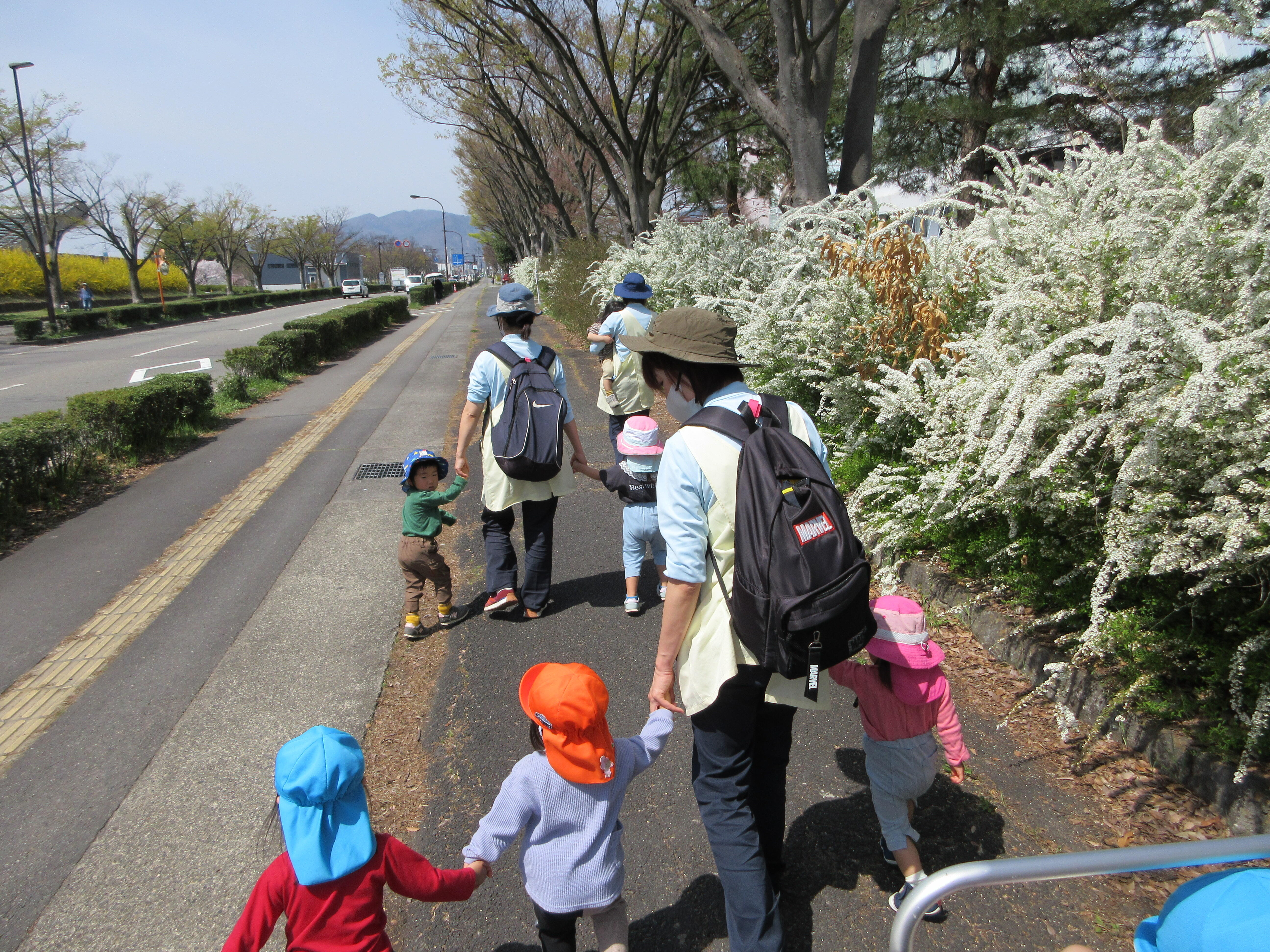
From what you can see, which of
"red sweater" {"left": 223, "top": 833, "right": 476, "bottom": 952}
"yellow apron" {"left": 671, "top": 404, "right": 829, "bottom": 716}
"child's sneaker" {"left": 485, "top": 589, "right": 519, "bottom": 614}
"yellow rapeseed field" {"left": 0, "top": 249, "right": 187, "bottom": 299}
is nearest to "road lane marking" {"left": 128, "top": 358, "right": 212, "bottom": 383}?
"child's sneaker" {"left": 485, "top": 589, "right": 519, "bottom": 614}

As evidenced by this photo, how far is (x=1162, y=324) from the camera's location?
2816mm

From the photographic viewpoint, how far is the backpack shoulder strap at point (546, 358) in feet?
13.8

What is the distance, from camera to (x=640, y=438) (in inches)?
164

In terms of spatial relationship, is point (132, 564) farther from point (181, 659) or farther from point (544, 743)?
point (544, 743)

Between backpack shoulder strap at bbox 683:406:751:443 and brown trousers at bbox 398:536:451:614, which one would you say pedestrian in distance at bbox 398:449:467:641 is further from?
backpack shoulder strap at bbox 683:406:751:443

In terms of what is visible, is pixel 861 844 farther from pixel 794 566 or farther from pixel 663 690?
pixel 794 566

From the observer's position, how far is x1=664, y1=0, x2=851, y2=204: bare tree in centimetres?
724

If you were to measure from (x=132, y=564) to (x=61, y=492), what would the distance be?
7.48 feet

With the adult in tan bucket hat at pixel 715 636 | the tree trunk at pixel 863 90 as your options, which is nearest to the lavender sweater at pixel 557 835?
the adult in tan bucket hat at pixel 715 636

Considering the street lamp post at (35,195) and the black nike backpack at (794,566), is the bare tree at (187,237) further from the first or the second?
the black nike backpack at (794,566)

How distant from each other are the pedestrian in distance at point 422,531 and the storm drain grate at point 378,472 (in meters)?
3.61

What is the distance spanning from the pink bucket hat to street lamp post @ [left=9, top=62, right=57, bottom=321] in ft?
110

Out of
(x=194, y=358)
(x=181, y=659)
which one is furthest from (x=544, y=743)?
(x=194, y=358)

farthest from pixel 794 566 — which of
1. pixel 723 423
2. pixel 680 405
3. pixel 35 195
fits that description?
pixel 35 195
